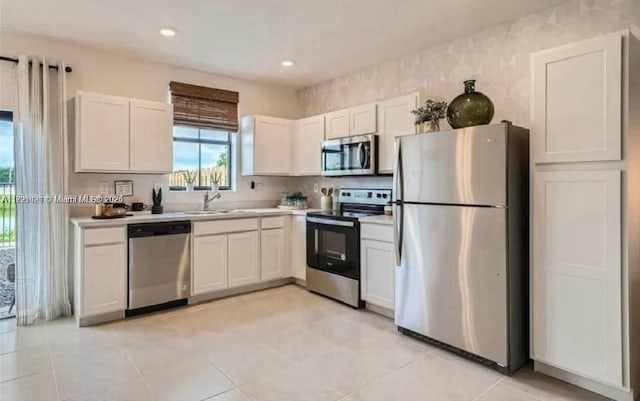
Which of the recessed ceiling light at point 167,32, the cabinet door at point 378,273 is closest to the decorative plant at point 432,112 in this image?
the cabinet door at point 378,273

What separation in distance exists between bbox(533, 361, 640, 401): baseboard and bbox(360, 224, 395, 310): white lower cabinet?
49.8 inches

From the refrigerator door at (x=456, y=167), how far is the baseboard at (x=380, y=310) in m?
1.17

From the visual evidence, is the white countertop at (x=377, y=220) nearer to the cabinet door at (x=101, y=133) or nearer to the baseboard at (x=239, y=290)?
the baseboard at (x=239, y=290)

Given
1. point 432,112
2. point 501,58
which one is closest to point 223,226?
point 432,112

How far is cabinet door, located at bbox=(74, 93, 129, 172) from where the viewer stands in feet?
11.4

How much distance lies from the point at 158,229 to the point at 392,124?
2.53 metres

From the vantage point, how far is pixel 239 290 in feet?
14.1

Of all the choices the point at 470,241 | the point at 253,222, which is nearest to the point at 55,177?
the point at 253,222

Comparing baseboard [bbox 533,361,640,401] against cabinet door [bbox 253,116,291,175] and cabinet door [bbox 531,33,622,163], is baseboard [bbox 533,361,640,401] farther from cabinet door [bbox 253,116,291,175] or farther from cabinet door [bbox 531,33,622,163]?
cabinet door [bbox 253,116,291,175]

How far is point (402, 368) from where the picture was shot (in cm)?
256

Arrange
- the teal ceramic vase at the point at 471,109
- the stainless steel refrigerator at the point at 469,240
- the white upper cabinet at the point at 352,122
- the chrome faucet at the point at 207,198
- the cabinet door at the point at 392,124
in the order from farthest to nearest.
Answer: the chrome faucet at the point at 207,198 → the white upper cabinet at the point at 352,122 → the cabinet door at the point at 392,124 → the teal ceramic vase at the point at 471,109 → the stainless steel refrigerator at the point at 469,240

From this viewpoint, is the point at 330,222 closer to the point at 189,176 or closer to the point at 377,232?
the point at 377,232

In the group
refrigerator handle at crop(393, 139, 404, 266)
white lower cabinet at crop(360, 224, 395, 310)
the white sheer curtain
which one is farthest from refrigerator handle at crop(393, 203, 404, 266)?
the white sheer curtain

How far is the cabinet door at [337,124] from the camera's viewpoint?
4285mm
